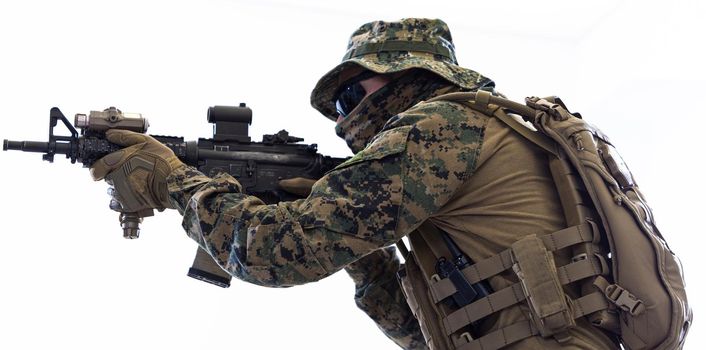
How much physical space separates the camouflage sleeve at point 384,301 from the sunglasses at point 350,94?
385 mm

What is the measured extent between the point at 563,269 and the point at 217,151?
939 millimetres

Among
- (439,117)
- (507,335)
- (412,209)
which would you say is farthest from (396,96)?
(507,335)

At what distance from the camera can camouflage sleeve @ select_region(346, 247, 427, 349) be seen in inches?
95.8

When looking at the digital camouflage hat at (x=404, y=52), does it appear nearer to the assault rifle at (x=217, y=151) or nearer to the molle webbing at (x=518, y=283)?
the assault rifle at (x=217, y=151)

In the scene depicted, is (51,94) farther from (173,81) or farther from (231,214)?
(231,214)

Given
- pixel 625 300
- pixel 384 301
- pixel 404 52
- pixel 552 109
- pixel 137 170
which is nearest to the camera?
pixel 625 300

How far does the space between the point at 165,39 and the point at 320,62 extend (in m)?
0.69

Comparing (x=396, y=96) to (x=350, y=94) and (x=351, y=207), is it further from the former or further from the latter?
(x=351, y=207)

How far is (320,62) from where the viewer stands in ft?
13.7

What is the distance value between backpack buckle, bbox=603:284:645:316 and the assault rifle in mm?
836

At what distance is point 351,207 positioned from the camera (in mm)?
1952

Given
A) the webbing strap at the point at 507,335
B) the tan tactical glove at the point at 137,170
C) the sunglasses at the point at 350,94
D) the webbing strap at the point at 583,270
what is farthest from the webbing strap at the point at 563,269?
the tan tactical glove at the point at 137,170

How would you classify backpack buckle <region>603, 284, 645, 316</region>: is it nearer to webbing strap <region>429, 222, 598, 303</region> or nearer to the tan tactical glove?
webbing strap <region>429, 222, 598, 303</region>

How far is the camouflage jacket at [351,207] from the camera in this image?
195 centimetres
